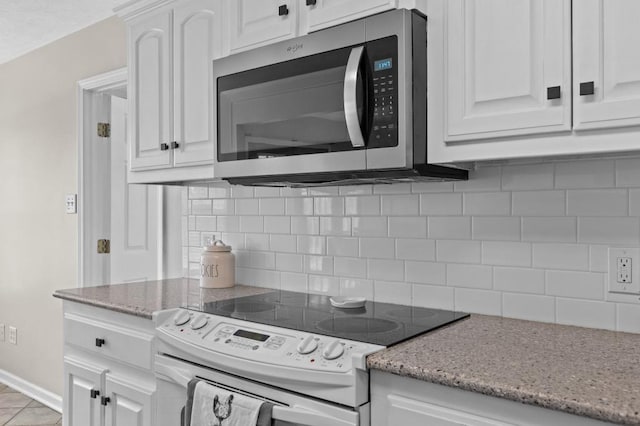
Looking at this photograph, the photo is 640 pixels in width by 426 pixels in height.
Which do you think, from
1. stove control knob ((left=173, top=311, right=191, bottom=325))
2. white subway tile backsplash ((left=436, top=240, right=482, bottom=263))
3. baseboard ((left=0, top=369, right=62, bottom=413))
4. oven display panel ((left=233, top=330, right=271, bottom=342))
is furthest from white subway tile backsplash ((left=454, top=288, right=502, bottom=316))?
baseboard ((left=0, top=369, right=62, bottom=413))

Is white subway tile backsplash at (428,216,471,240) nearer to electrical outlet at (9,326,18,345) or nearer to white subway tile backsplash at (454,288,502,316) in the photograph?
white subway tile backsplash at (454,288,502,316)

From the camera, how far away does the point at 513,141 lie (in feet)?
4.66

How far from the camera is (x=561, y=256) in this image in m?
1.66

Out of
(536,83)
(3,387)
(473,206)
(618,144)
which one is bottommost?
(3,387)

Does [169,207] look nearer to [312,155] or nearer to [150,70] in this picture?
[150,70]

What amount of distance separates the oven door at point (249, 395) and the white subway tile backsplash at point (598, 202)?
881 mm

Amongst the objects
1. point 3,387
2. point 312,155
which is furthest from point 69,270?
point 312,155

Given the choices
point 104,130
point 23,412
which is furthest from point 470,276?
point 23,412

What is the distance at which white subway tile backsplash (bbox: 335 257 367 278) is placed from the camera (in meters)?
2.10

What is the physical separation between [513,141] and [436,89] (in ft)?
0.93

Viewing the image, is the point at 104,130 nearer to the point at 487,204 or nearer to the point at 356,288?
the point at 356,288

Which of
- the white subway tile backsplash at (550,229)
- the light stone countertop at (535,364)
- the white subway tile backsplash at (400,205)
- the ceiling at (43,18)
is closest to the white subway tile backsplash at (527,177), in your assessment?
the white subway tile backsplash at (550,229)

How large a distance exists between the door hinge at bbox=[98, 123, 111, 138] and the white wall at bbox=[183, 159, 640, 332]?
1.42 m

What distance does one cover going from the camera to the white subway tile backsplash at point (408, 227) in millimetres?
1938
